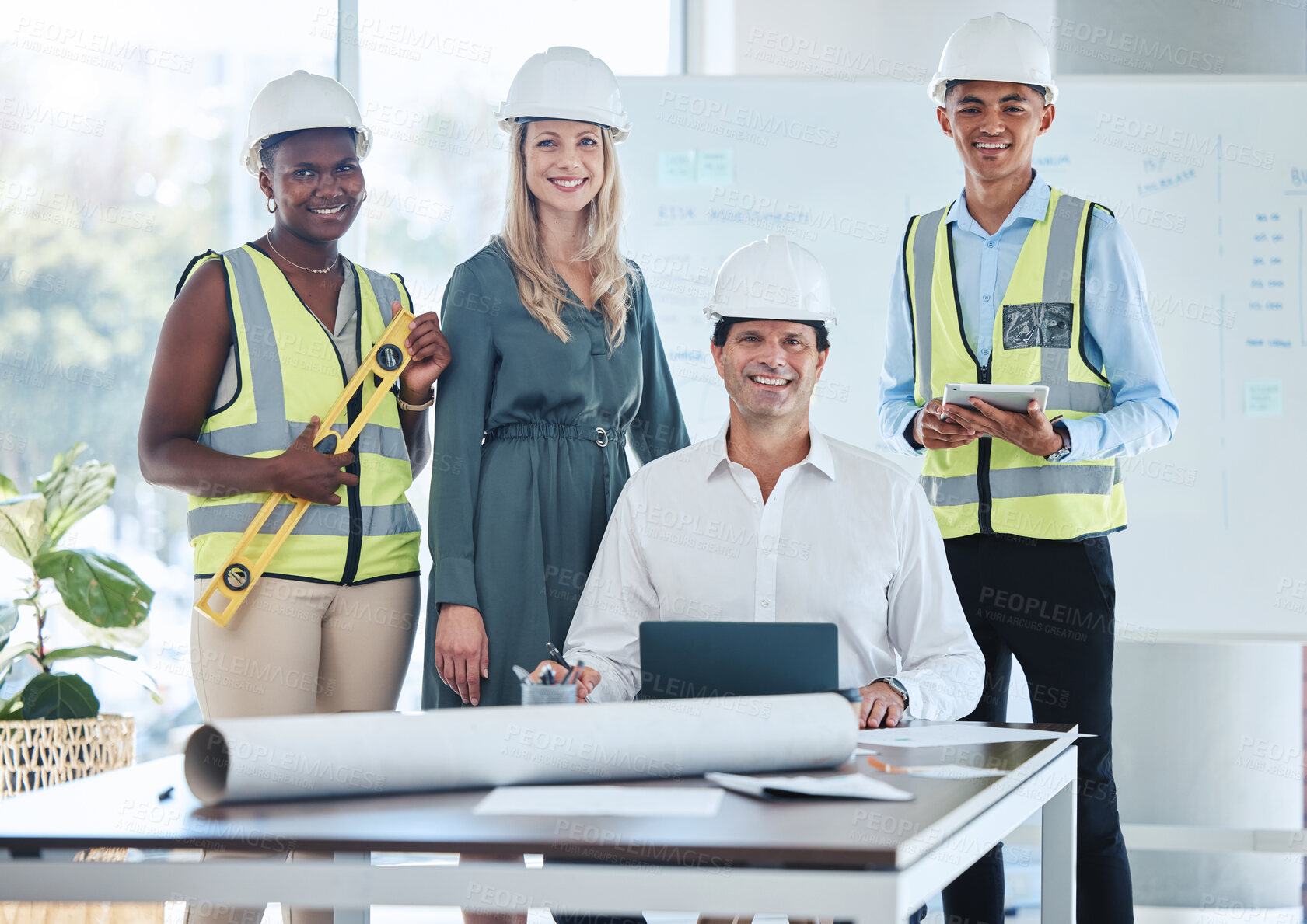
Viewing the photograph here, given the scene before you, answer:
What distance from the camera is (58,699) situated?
275 centimetres

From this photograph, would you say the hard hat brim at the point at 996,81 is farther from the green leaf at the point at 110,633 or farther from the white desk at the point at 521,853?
the green leaf at the point at 110,633

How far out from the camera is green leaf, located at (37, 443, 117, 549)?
283 cm

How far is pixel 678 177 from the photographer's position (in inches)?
127

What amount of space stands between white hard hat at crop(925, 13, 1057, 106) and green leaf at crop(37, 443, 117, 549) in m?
2.14

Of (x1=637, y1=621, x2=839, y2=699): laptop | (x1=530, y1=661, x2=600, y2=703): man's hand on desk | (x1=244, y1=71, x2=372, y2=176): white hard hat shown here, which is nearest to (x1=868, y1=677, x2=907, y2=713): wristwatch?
(x1=637, y1=621, x2=839, y2=699): laptop

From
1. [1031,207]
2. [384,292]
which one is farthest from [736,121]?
[384,292]

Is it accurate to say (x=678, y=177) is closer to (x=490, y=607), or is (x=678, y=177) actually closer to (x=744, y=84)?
(x=744, y=84)

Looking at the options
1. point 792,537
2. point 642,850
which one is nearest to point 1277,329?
point 792,537

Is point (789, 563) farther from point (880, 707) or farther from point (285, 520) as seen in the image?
point (285, 520)

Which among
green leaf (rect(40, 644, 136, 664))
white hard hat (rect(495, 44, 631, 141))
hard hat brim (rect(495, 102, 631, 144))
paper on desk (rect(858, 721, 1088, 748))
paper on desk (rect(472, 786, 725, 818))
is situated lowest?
green leaf (rect(40, 644, 136, 664))

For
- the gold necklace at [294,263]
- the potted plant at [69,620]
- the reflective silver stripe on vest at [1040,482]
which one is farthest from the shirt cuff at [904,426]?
the potted plant at [69,620]

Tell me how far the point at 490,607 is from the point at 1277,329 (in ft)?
6.94

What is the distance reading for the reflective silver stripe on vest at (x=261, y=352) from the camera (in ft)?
6.94

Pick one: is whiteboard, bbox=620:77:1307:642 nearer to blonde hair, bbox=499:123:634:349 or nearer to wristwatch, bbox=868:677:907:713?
blonde hair, bbox=499:123:634:349
